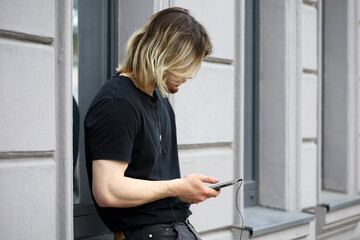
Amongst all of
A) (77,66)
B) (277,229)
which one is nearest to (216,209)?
(277,229)

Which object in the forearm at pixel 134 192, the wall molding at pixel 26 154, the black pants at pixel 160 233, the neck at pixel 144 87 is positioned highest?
the neck at pixel 144 87

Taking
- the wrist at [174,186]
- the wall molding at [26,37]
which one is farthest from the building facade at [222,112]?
the wrist at [174,186]

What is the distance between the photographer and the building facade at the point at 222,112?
106 inches

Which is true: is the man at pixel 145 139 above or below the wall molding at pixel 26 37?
below

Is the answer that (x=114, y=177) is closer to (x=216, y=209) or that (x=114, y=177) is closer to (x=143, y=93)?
(x=143, y=93)

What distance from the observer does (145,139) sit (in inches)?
97.7

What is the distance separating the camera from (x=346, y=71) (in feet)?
21.3

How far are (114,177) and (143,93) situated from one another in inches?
16.9

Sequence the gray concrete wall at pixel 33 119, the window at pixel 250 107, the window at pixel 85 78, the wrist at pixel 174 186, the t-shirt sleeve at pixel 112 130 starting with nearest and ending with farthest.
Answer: the t-shirt sleeve at pixel 112 130 → the wrist at pixel 174 186 → the gray concrete wall at pixel 33 119 → the window at pixel 85 78 → the window at pixel 250 107

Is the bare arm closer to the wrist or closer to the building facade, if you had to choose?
the wrist

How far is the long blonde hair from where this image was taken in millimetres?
2496

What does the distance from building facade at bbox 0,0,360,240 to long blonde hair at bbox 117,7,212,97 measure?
50 centimetres

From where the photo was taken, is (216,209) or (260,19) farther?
(260,19)

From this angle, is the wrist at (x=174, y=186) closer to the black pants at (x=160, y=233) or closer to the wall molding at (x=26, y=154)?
the black pants at (x=160, y=233)
